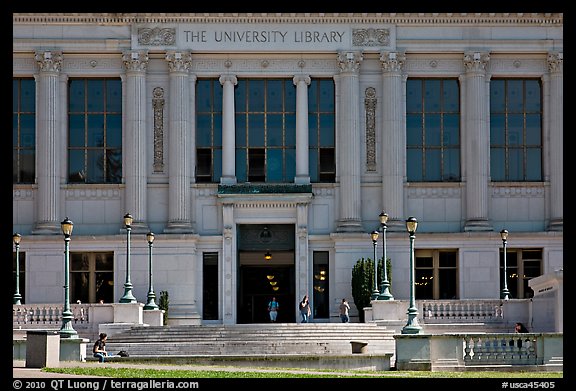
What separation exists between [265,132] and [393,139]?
6513 mm

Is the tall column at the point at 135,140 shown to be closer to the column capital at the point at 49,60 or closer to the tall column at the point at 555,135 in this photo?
the column capital at the point at 49,60

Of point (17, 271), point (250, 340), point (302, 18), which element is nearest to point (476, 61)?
point (302, 18)

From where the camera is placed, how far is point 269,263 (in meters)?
76.1

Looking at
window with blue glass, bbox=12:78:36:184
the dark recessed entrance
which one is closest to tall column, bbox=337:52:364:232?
the dark recessed entrance

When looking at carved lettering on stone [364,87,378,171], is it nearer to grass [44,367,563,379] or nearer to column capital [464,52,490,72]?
column capital [464,52,490,72]

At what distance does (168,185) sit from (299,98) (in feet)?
26.2

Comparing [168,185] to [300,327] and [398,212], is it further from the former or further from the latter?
[300,327]

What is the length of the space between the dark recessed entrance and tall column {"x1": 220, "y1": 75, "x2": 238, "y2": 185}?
8.93ft

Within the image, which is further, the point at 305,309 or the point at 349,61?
the point at 349,61

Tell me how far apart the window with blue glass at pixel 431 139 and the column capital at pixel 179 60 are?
11325mm

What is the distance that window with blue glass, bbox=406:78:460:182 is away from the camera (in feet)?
251

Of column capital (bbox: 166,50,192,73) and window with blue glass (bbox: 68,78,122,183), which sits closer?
column capital (bbox: 166,50,192,73)

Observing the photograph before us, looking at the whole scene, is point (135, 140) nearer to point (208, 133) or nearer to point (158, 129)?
point (158, 129)

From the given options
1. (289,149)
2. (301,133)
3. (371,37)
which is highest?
(371,37)
